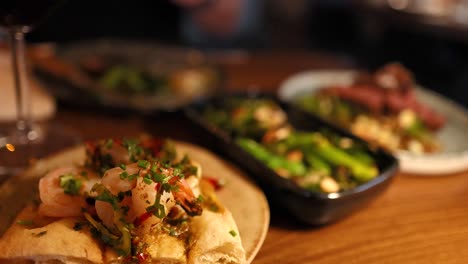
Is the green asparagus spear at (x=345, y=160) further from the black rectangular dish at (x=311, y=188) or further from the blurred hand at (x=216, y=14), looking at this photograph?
the blurred hand at (x=216, y=14)

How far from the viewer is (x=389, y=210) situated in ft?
4.45

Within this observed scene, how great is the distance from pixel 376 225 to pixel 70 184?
33.0 inches

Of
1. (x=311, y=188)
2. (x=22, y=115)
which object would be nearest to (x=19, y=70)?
(x=22, y=115)

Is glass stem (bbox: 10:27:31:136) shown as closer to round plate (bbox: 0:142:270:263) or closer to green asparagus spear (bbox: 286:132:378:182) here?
round plate (bbox: 0:142:270:263)

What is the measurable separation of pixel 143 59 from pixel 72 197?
60.5 inches

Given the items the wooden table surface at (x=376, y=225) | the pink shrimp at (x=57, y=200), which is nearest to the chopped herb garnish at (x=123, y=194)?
the pink shrimp at (x=57, y=200)

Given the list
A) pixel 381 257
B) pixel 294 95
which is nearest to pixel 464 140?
pixel 294 95

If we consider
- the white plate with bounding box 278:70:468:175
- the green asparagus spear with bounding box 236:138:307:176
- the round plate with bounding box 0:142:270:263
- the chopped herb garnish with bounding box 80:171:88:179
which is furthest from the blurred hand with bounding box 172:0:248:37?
the chopped herb garnish with bounding box 80:171:88:179

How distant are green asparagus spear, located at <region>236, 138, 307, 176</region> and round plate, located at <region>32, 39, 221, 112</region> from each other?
0.46 metres

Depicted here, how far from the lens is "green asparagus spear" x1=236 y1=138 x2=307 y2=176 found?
4.75ft

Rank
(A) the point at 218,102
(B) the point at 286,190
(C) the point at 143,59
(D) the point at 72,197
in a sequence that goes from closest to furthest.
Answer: (D) the point at 72,197 < (B) the point at 286,190 < (A) the point at 218,102 < (C) the point at 143,59

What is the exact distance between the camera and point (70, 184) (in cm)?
100

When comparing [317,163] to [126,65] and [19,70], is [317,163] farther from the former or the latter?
[126,65]

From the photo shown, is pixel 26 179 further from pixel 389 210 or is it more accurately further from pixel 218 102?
pixel 389 210
